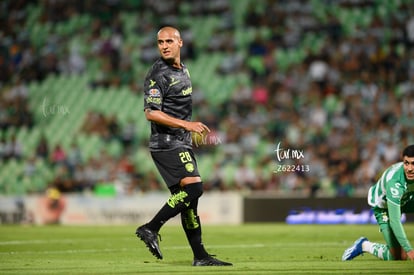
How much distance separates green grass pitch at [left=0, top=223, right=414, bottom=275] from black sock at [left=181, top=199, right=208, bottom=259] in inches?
9.1

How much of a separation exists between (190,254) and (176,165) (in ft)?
9.74

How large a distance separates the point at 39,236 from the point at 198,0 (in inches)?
564

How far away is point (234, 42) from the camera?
29094 mm

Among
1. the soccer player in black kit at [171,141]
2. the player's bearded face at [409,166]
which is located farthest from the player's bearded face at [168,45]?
the player's bearded face at [409,166]

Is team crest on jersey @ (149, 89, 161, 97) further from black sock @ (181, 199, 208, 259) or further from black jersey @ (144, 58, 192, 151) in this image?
black sock @ (181, 199, 208, 259)

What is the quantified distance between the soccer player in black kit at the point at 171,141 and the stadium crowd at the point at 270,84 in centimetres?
1189

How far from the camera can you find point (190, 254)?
1285 cm

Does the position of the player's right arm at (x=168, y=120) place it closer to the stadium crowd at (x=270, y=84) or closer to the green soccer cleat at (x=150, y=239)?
the green soccer cleat at (x=150, y=239)

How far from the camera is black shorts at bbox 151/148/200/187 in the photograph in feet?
33.4

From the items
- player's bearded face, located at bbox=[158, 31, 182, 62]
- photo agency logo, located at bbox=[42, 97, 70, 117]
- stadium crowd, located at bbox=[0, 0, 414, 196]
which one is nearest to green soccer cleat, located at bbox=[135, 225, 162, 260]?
player's bearded face, located at bbox=[158, 31, 182, 62]

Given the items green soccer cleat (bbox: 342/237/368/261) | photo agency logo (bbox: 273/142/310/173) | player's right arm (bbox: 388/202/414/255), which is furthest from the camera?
photo agency logo (bbox: 273/142/310/173)

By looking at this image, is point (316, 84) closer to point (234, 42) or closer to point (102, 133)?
point (234, 42)

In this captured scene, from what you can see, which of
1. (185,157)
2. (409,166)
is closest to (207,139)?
(185,157)

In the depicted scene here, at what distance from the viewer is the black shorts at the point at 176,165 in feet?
33.4
